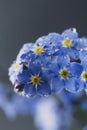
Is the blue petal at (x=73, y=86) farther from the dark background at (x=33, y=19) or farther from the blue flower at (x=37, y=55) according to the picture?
the dark background at (x=33, y=19)

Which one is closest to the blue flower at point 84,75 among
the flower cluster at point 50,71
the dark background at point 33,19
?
the flower cluster at point 50,71

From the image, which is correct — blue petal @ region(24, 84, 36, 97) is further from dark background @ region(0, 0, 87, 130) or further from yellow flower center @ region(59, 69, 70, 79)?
dark background @ region(0, 0, 87, 130)

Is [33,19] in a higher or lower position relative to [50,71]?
higher

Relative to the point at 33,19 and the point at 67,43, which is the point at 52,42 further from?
the point at 33,19

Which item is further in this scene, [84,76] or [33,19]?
[33,19]

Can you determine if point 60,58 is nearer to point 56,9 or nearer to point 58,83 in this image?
point 58,83

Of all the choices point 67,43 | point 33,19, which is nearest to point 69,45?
point 67,43

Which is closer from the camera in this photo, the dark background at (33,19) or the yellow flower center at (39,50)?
the yellow flower center at (39,50)
